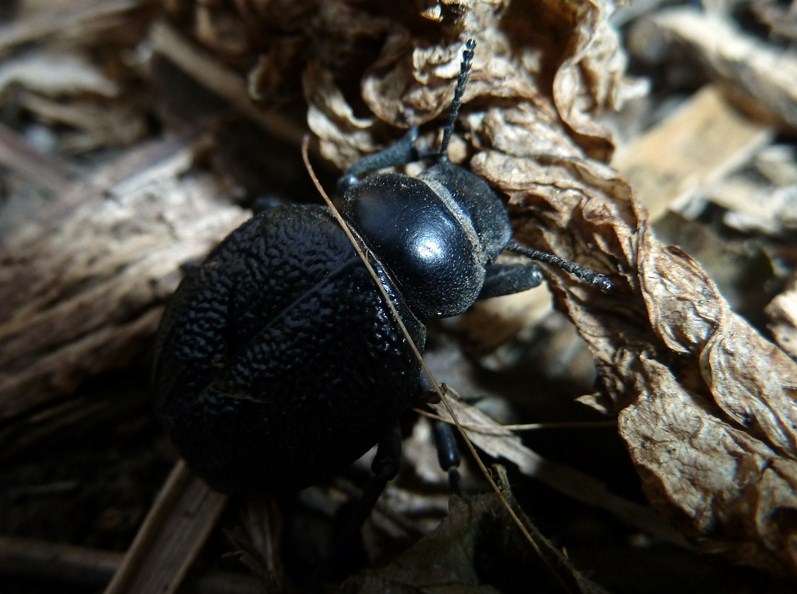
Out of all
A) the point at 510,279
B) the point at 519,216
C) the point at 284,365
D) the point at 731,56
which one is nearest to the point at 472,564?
the point at 284,365

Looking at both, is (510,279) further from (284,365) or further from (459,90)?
(284,365)

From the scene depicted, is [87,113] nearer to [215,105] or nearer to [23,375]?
[215,105]

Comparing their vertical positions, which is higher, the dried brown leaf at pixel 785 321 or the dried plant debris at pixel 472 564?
the dried brown leaf at pixel 785 321

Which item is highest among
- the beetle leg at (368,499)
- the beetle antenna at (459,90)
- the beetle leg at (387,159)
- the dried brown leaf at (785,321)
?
the beetle antenna at (459,90)

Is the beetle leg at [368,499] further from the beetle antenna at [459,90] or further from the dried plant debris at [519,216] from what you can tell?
the beetle antenna at [459,90]

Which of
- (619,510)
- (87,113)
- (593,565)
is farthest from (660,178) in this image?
(87,113)

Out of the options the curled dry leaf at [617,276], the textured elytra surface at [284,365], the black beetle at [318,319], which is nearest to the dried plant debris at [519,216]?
the curled dry leaf at [617,276]

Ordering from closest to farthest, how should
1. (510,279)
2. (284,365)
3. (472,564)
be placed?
(472,564) → (284,365) → (510,279)
